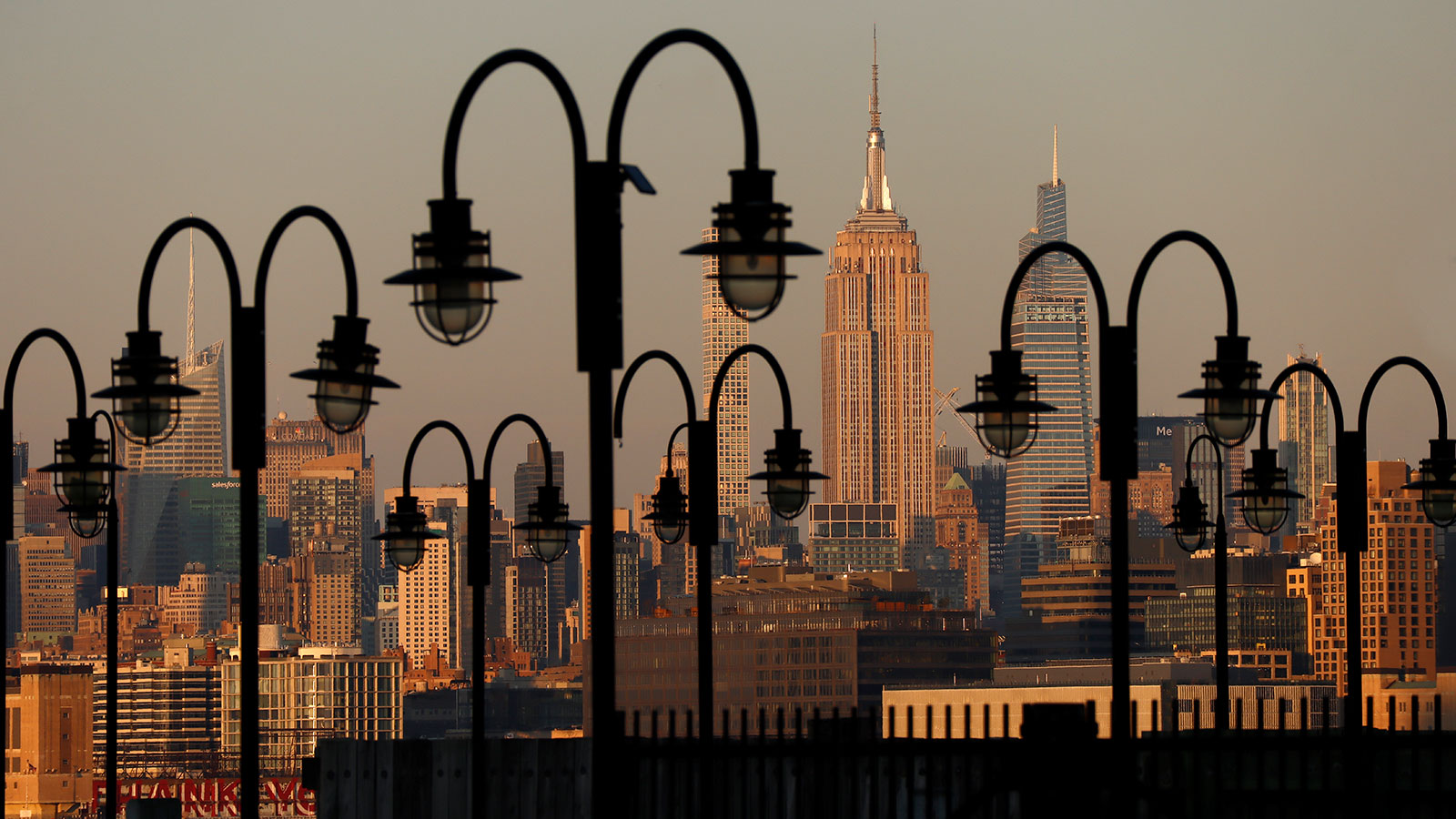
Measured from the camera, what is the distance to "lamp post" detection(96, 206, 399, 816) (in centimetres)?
1438

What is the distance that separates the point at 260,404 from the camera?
14.9 meters

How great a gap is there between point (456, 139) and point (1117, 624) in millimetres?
5500

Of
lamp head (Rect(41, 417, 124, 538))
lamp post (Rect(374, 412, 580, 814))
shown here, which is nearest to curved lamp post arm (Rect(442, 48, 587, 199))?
lamp head (Rect(41, 417, 124, 538))

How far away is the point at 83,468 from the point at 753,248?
29.9ft

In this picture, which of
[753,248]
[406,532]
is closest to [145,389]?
[753,248]

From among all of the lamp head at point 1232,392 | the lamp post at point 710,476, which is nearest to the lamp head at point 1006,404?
the lamp head at point 1232,392

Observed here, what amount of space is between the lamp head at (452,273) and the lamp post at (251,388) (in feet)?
6.45

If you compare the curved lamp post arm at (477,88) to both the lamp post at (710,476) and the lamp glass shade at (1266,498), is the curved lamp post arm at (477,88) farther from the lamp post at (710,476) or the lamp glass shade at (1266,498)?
the lamp glass shade at (1266,498)

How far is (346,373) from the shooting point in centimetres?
1452

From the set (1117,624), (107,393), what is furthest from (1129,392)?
(107,393)

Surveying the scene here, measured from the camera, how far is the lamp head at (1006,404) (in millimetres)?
15867

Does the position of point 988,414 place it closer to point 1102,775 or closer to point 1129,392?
point 1129,392

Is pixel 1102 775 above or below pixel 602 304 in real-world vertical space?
below

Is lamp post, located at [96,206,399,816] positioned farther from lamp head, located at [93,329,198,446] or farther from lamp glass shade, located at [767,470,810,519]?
lamp glass shade, located at [767,470,810,519]
